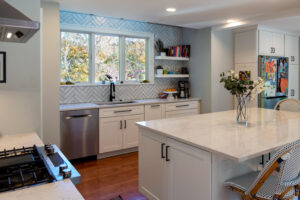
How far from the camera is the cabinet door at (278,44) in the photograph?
203 inches

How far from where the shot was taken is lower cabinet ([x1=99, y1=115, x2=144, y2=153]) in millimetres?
3873

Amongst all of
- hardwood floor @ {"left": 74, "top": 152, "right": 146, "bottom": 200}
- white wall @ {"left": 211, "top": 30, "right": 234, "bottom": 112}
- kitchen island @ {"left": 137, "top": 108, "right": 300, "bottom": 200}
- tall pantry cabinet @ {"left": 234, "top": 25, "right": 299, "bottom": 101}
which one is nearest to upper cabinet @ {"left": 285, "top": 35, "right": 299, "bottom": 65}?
tall pantry cabinet @ {"left": 234, "top": 25, "right": 299, "bottom": 101}

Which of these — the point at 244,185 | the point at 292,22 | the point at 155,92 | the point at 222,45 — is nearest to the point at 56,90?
the point at 155,92

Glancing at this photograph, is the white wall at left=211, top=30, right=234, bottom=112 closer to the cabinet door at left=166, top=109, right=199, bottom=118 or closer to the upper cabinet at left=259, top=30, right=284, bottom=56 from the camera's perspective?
the cabinet door at left=166, top=109, right=199, bottom=118

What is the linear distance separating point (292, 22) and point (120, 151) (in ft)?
13.1

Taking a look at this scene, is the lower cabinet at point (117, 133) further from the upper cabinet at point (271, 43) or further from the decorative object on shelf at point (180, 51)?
the upper cabinet at point (271, 43)

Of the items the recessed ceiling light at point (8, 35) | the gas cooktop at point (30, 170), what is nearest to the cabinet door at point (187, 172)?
the gas cooktop at point (30, 170)

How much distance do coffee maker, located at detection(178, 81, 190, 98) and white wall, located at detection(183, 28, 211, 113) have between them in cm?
11

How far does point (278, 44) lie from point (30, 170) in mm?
5524

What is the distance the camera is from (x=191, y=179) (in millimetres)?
1864

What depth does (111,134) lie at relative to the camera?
13.0 ft

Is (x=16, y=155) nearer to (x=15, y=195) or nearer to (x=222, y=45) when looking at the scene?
(x=15, y=195)

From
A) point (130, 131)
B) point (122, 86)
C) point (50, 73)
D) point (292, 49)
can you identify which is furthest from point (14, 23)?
point (292, 49)

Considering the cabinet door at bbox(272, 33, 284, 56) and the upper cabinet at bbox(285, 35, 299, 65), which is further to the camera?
the upper cabinet at bbox(285, 35, 299, 65)
